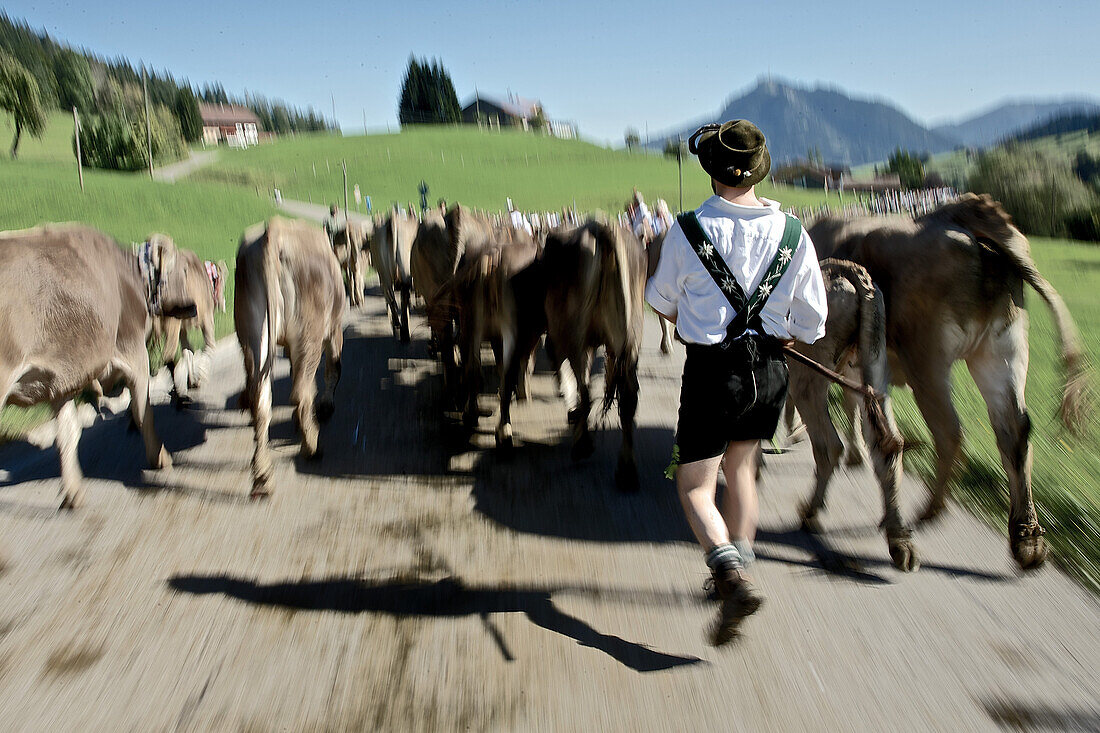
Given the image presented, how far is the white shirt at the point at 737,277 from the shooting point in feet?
9.68

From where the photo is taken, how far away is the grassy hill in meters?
55.8

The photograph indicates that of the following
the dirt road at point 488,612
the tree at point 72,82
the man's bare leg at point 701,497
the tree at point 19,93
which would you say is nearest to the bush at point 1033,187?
the dirt road at point 488,612

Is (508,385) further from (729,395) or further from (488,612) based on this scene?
Result: (729,395)

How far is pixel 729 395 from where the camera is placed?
2953 millimetres

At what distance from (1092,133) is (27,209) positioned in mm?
91240

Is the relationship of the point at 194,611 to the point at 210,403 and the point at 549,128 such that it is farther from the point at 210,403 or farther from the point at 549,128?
the point at 549,128

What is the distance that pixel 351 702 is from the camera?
2777 mm

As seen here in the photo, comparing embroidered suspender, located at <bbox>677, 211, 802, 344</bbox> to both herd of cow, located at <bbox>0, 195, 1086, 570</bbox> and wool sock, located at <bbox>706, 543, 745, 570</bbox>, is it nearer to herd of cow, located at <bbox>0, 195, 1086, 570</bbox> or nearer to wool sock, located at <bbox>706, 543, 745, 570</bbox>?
wool sock, located at <bbox>706, 543, 745, 570</bbox>

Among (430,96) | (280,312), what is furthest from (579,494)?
(430,96)

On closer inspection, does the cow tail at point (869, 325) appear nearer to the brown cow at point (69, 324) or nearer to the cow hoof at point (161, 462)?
the brown cow at point (69, 324)

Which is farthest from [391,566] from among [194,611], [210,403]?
[210,403]

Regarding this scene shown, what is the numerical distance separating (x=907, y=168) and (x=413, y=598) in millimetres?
82457

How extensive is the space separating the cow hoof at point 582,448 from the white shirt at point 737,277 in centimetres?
235

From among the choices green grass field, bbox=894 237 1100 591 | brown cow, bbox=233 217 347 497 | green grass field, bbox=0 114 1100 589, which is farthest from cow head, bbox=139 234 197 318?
green grass field, bbox=894 237 1100 591
